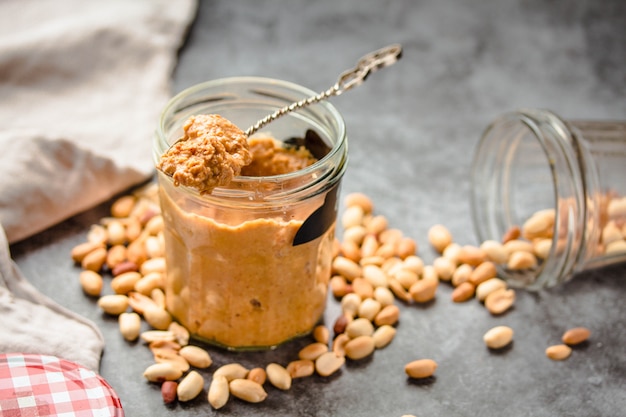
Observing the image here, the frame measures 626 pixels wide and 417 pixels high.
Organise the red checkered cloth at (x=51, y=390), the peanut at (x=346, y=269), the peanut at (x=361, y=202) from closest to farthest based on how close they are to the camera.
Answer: the red checkered cloth at (x=51, y=390)
the peanut at (x=346, y=269)
the peanut at (x=361, y=202)

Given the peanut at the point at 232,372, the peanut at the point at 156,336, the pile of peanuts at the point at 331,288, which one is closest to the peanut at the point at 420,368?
the pile of peanuts at the point at 331,288

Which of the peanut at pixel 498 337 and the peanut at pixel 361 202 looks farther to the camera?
the peanut at pixel 361 202

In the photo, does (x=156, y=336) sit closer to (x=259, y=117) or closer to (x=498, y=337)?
(x=259, y=117)

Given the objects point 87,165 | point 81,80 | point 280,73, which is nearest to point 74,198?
point 87,165

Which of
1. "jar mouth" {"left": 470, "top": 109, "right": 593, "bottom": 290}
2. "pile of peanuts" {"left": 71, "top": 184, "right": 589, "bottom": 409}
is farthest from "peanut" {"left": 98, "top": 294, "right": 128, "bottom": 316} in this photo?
"jar mouth" {"left": 470, "top": 109, "right": 593, "bottom": 290}

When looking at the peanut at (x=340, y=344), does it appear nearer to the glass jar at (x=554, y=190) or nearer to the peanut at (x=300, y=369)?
the peanut at (x=300, y=369)

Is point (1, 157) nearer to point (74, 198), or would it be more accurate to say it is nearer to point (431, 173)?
point (74, 198)
